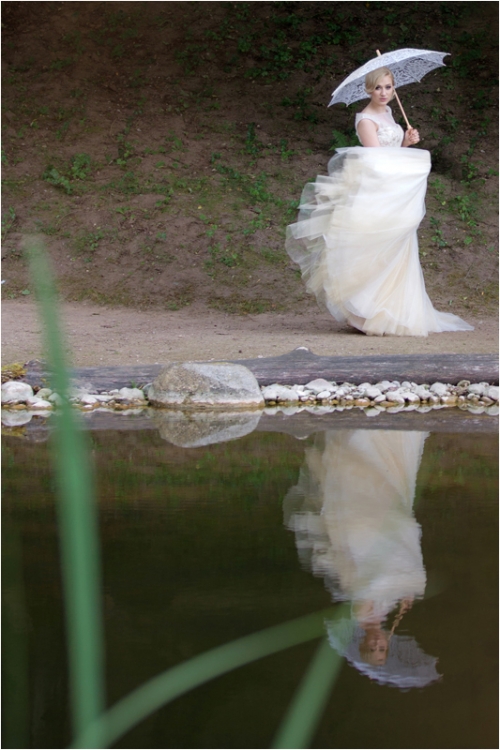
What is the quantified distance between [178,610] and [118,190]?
10.5 metres

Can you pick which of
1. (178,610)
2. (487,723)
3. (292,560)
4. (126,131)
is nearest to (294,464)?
(292,560)

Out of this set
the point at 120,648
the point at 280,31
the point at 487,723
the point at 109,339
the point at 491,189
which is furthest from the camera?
the point at 280,31

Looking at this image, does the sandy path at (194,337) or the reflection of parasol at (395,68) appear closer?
the sandy path at (194,337)

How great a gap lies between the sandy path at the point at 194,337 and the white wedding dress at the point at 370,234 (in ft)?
0.96

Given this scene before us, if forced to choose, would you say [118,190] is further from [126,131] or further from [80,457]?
[80,457]

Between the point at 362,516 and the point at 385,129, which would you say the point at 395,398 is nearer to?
the point at 362,516

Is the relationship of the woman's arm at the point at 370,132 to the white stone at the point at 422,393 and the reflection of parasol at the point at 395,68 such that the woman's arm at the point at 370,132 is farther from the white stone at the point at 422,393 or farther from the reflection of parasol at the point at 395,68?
the white stone at the point at 422,393

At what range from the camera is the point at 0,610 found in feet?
9.78

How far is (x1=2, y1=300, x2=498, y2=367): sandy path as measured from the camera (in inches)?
306

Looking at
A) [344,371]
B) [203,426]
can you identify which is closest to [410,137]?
[344,371]

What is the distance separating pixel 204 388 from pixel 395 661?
3.73 m

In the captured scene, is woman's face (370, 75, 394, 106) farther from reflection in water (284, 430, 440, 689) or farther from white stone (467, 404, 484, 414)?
reflection in water (284, 430, 440, 689)

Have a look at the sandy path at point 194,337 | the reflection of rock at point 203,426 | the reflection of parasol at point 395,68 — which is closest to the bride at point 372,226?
the reflection of parasol at point 395,68

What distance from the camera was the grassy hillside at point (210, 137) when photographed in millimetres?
11594
